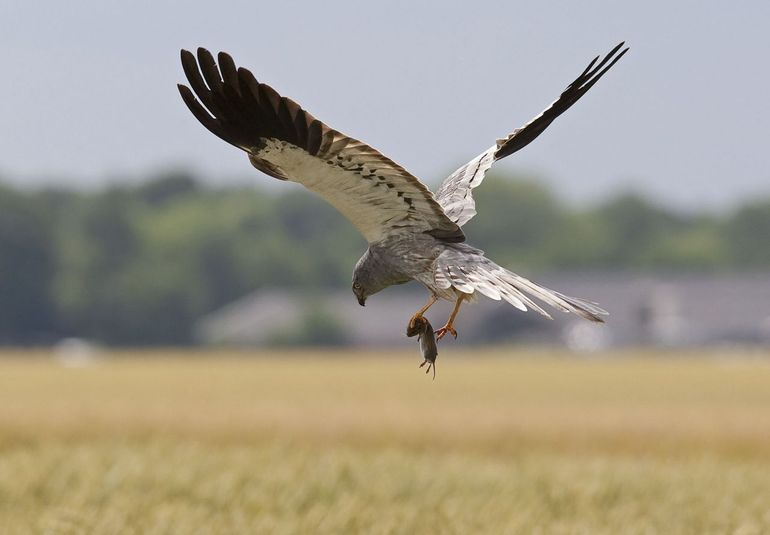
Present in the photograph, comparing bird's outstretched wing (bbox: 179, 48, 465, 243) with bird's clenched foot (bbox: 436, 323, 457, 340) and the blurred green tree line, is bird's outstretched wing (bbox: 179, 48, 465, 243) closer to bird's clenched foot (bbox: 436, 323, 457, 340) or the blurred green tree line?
bird's clenched foot (bbox: 436, 323, 457, 340)

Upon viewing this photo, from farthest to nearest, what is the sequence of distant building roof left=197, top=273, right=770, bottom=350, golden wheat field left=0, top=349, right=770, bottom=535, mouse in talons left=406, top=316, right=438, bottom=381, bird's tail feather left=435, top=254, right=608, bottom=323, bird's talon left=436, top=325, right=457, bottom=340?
distant building roof left=197, top=273, right=770, bottom=350 < golden wheat field left=0, top=349, right=770, bottom=535 < bird's talon left=436, top=325, right=457, bottom=340 < bird's tail feather left=435, top=254, right=608, bottom=323 < mouse in talons left=406, top=316, right=438, bottom=381

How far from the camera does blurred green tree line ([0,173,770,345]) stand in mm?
109375

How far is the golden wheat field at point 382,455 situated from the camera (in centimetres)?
1141

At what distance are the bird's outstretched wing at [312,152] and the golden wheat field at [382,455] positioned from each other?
15.4 ft

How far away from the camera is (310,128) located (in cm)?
591

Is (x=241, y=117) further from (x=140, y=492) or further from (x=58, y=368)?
(x=58, y=368)

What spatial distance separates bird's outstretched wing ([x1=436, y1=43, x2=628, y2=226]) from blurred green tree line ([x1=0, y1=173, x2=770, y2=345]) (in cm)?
9867

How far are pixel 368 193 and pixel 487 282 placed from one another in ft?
2.11

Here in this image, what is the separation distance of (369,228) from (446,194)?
0.96 metres

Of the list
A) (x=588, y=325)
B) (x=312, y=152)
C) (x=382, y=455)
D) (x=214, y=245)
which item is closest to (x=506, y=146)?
(x=312, y=152)

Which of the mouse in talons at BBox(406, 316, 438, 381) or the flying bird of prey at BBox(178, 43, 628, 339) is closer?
the mouse in talons at BBox(406, 316, 438, 381)

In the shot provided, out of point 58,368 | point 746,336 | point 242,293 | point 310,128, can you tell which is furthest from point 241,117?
point 242,293

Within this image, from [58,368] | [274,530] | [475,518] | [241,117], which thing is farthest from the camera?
[58,368]

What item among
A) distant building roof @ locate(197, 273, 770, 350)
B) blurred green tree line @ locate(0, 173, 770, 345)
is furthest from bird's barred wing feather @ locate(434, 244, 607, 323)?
blurred green tree line @ locate(0, 173, 770, 345)
